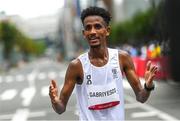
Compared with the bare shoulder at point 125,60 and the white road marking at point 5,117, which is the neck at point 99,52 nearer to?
the bare shoulder at point 125,60

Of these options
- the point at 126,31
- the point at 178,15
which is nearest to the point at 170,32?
the point at 178,15

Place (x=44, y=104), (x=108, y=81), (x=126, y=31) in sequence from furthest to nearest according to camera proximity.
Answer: (x=126, y=31) < (x=44, y=104) < (x=108, y=81)

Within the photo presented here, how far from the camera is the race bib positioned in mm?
4828

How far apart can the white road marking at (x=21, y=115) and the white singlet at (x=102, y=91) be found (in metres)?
10.4

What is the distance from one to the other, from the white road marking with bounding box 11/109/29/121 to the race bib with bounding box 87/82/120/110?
10.4m

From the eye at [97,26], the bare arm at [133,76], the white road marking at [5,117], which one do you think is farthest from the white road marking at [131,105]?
the eye at [97,26]

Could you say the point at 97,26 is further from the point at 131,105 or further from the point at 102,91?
the point at 131,105

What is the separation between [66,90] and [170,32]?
1224 centimetres

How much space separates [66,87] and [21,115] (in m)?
11.4

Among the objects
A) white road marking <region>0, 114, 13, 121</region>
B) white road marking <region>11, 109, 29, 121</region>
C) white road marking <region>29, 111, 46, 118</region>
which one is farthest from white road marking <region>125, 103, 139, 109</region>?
white road marking <region>0, 114, 13, 121</region>

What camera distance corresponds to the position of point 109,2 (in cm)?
8800

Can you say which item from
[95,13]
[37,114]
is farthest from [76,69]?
[37,114]

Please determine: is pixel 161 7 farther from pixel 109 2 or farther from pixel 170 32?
pixel 109 2

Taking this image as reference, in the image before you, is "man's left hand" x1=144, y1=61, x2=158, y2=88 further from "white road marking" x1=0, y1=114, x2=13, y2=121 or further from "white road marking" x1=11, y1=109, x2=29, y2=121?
"white road marking" x1=0, y1=114, x2=13, y2=121
